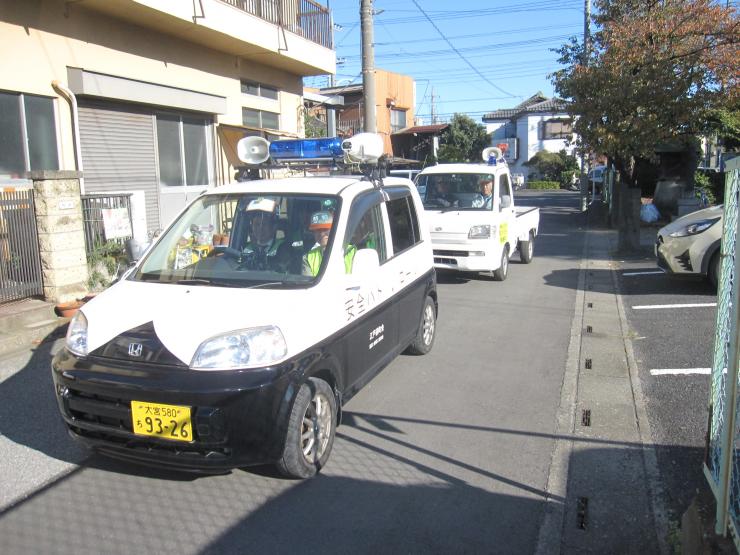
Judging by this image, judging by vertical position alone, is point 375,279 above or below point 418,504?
above

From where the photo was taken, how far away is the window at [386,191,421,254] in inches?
220

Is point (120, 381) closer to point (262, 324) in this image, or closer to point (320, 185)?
point (262, 324)

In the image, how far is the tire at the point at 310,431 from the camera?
366 centimetres

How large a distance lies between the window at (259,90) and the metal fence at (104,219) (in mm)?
6043

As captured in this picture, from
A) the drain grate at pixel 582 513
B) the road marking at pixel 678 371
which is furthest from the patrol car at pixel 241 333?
the road marking at pixel 678 371

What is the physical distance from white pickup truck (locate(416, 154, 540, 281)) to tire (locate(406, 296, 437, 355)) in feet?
12.3

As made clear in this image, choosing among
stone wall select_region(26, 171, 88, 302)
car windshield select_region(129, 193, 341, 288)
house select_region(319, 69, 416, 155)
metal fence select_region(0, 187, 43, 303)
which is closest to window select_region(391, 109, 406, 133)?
house select_region(319, 69, 416, 155)

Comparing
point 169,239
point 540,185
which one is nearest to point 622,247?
point 169,239

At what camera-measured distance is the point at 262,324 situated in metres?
3.62

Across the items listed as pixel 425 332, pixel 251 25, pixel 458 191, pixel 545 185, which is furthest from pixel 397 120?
pixel 425 332

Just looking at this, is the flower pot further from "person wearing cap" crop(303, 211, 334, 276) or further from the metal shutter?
"person wearing cap" crop(303, 211, 334, 276)

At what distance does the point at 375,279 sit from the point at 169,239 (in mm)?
1645

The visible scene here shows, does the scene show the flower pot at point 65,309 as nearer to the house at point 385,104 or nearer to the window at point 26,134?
the window at point 26,134

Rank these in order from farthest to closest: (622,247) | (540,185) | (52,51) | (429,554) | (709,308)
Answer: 1. (540,185)
2. (622,247)
3. (52,51)
4. (709,308)
5. (429,554)
